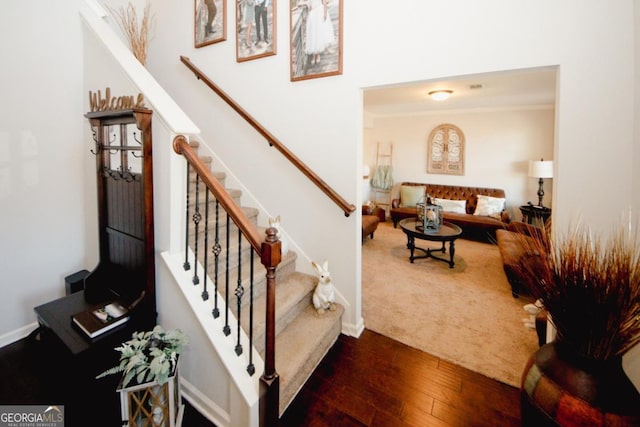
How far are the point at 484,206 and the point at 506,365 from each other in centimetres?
396

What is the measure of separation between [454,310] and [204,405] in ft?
7.58

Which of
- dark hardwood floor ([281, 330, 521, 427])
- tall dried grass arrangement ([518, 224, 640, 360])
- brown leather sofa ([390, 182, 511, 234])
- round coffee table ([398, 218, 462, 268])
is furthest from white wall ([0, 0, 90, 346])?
brown leather sofa ([390, 182, 511, 234])

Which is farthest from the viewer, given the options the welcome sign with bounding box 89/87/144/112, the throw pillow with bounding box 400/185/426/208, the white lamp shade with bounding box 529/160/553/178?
the throw pillow with bounding box 400/185/426/208

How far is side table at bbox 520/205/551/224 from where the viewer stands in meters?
4.89

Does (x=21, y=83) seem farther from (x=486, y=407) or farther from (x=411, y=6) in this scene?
(x=486, y=407)

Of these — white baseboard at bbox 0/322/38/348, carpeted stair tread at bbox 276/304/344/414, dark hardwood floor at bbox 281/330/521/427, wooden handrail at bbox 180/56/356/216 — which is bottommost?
dark hardwood floor at bbox 281/330/521/427

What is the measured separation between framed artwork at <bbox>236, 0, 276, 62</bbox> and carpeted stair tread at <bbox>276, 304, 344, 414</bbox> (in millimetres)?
2304

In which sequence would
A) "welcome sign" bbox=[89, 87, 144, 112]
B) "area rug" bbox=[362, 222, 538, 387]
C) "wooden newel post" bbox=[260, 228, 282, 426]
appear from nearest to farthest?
"wooden newel post" bbox=[260, 228, 282, 426], "welcome sign" bbox=[89, 87, 144, 112], "area rug" bbox=[362, 222, 538, 387]

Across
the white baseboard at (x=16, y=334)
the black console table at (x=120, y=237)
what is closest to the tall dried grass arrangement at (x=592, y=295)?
the black console table at (x=120, y=237)

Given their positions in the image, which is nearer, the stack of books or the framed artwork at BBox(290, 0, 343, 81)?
the stack of books

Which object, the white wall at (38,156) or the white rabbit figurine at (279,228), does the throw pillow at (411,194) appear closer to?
the white rabbit figurine at (279,228)

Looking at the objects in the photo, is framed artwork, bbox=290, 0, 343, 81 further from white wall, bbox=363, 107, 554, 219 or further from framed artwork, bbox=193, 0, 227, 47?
white wall, bbox=363, 107, 554, 219

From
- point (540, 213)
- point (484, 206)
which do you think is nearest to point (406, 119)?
point (484, 206)

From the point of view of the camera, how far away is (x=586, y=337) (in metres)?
1.06
